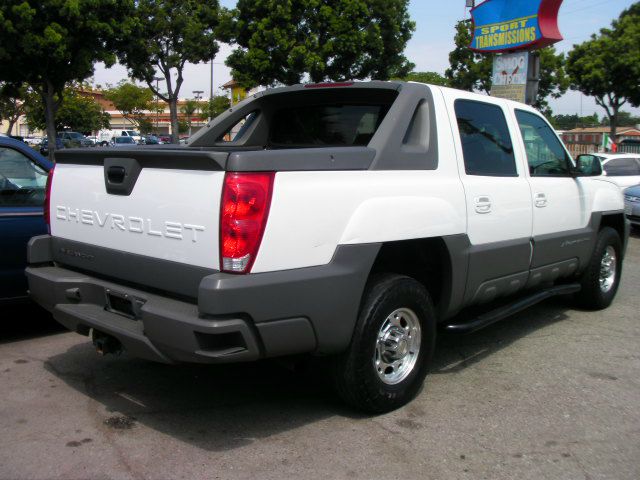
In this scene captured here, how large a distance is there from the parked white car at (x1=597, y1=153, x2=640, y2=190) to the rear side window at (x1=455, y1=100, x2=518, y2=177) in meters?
10.6

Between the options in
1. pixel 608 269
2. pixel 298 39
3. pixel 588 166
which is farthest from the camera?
pixel 298 39

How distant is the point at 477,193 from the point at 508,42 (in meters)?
12.5

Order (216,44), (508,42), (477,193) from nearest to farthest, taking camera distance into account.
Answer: (477,193), (508,42), (216,44)

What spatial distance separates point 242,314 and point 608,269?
4.89 m

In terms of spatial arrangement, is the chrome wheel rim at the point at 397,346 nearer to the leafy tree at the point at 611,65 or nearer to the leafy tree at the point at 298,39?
the leafy tree at the point at 298,39

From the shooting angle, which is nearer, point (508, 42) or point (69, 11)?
point (508, 42)

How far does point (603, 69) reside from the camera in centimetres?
2711

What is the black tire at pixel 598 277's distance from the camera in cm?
613

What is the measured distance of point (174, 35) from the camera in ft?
83.8

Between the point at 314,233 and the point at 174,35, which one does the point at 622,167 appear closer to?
the point at 314,233

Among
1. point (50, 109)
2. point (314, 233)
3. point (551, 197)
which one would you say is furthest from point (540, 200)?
point (50, 109)

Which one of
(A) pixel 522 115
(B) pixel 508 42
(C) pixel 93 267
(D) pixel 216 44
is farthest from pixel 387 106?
(D) pixel 216 44

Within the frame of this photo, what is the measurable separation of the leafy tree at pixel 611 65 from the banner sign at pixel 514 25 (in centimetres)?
1313

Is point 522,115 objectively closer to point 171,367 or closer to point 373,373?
point 373,373
